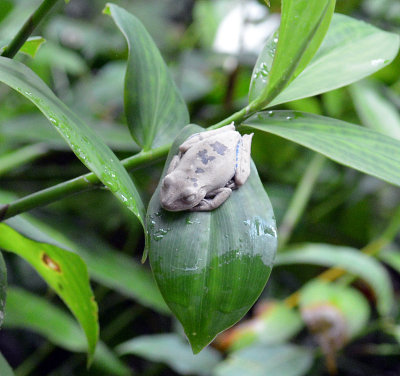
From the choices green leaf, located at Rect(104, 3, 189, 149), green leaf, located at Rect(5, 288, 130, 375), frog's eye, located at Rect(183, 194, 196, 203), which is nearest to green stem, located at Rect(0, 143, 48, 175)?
green leaf, located at Rect(5, 288, 130, 375)

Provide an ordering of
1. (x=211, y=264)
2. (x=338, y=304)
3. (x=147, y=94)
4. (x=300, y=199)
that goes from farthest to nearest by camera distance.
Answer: (x=300, y=199) → (x=338, y=304) → (x=147, y=94) → (x=211, y=264)

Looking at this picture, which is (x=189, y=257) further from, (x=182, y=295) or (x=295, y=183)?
(x=295, y=183)

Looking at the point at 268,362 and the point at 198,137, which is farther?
the point at 268,362

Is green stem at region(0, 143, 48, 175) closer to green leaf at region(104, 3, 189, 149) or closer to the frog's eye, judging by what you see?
green leaf at region(104, 3, 189, 149)

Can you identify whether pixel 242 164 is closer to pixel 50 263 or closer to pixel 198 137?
pixel 198 137

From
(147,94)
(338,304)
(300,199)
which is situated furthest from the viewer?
(300,199)

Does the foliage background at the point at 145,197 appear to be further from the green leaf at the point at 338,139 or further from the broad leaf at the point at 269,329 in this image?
the green leaf at the point at 338,139

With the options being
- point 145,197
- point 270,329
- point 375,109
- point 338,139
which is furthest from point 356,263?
point 338,139
